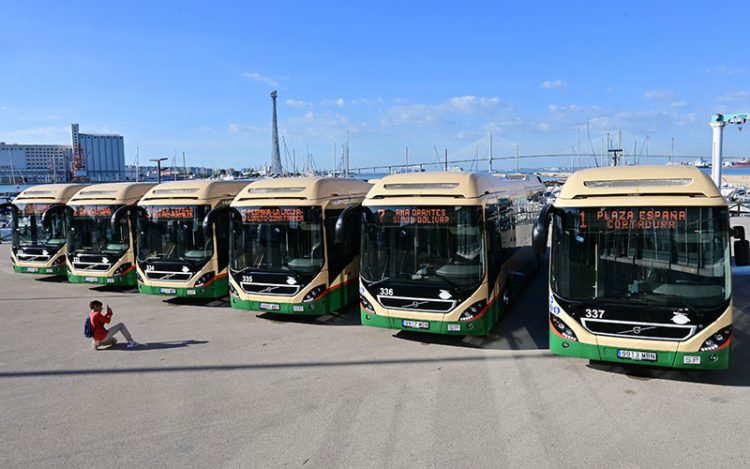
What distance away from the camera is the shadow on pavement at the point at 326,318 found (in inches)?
459

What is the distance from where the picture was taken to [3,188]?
93812 mm

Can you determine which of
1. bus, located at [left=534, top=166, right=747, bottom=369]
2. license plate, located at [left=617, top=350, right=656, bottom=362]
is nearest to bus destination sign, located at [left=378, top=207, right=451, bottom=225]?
bus, located at [left=534, top=166, right=747, bottom=369]

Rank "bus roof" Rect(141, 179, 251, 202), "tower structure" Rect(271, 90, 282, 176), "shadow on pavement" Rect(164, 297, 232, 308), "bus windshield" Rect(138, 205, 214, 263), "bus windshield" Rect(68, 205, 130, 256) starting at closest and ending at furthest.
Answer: "bus windshield" Rect(138, 205, 214, 263) < "bus roof" Rect(141, 179, 251, 202) < "shadow on pavement" Rect(164, 297, 232, 308) < "bus windshield" Rect(68, 205, 130, 256) < "tower structure" Rect(271, 90, 282, 176)

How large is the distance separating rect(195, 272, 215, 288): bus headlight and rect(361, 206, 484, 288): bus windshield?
4.75 metres

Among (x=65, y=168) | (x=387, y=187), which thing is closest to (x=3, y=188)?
(x=65, y=168)

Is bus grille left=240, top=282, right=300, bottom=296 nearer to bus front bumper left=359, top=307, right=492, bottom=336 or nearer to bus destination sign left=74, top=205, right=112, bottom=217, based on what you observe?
bus front bumper left=359, top=307, right=492, bottom=336

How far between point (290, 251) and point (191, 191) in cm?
387

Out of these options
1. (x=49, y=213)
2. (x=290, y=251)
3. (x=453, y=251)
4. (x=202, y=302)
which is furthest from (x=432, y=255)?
(x=49, y=213)

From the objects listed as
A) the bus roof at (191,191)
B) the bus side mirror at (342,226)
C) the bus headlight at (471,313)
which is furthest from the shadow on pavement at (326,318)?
the bus roof at (191,191)

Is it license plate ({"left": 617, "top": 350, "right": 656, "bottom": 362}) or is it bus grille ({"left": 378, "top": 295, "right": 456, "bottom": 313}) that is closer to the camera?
license plate ({"left": 617, "top": 350, "right": 656, "bottom": 362})

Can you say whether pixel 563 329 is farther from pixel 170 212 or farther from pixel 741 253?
pixel 170 212

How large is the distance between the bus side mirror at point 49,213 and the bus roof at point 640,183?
15.2 meters

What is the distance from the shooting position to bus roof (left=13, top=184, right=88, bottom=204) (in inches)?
682

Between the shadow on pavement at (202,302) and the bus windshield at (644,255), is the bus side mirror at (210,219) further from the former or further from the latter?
the bus windshield at (644,255)
